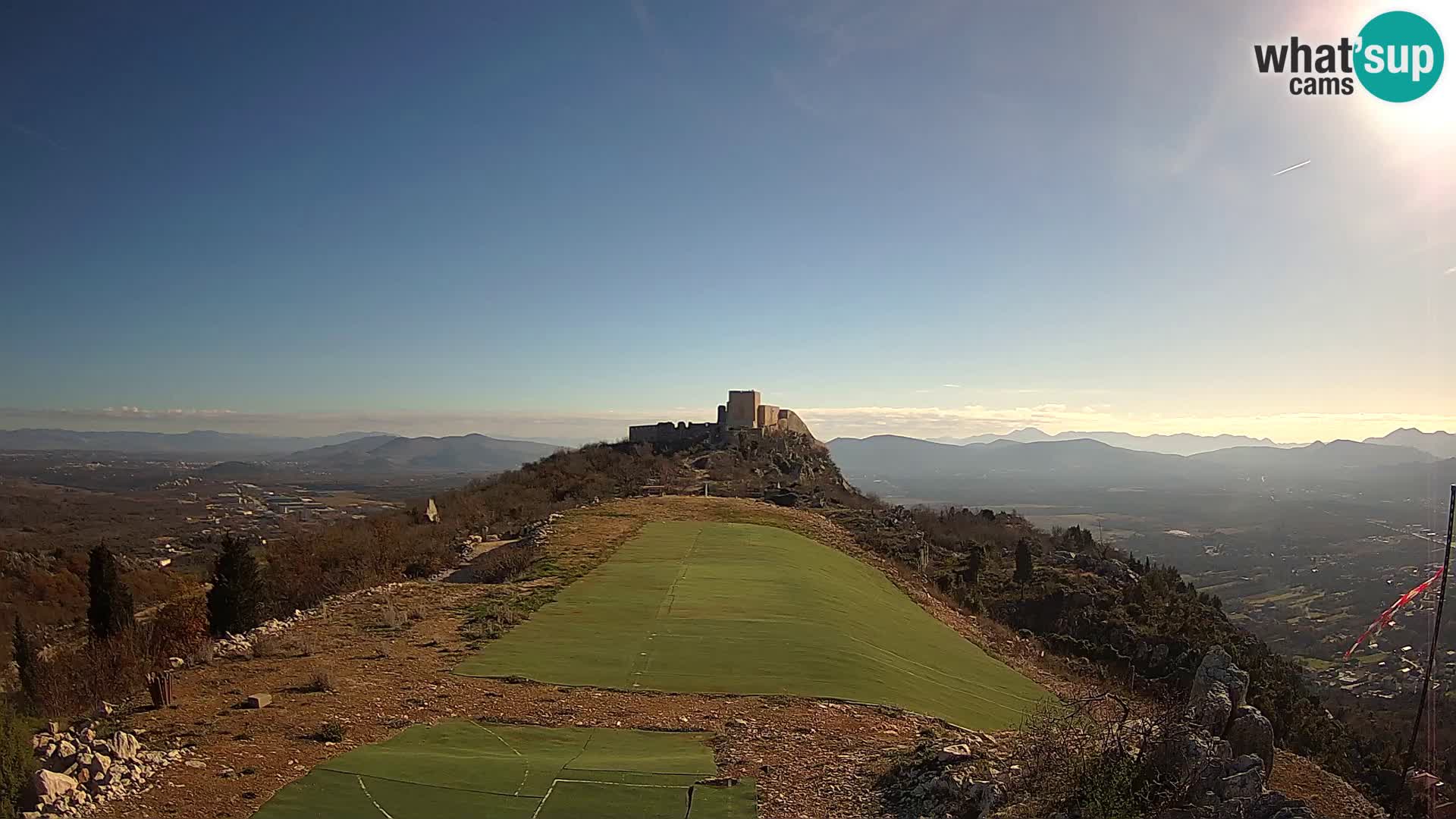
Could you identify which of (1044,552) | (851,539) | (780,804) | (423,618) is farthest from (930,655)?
(1044,552)

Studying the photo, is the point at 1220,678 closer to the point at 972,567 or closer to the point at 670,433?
the point at 972,567

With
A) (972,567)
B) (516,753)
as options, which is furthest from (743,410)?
(516,753)

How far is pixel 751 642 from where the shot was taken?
14.6 m

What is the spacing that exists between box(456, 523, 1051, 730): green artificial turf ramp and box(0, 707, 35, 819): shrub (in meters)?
5.96

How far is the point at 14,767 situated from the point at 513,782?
4.44 meters

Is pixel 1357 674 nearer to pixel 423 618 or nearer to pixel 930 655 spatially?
pixel 930 655

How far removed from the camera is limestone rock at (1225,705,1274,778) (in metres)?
7.79

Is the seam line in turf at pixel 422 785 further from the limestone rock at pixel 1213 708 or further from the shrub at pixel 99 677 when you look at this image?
the limestone rock at pixel 1213 708

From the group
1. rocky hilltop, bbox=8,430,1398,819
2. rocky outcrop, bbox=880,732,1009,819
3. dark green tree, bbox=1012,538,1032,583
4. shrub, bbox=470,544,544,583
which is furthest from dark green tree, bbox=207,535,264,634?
dark green tree, bbox=1012,538,1032,583

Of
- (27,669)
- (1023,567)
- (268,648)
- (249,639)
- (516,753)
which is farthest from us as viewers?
(1023,567)

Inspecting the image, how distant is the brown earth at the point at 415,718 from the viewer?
26.1 ft

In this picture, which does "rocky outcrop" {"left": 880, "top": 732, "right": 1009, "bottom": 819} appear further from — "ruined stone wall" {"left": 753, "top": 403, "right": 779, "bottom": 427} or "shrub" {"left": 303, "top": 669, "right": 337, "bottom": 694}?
"ruined stone wall" {"left": 753, "top": 403, "right": 779, "bottom": 427}

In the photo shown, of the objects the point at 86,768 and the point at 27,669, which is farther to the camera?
the point at 27,669

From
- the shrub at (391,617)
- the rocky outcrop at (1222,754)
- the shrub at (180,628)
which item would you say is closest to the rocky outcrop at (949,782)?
the rocky outcrop at (1222,754)
